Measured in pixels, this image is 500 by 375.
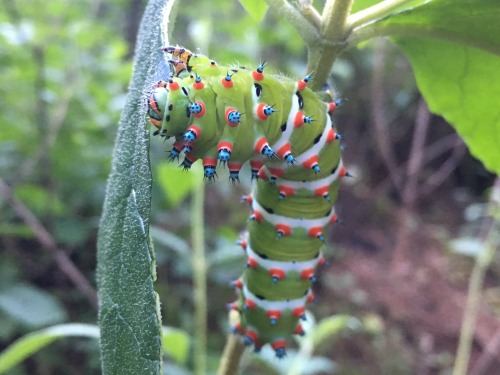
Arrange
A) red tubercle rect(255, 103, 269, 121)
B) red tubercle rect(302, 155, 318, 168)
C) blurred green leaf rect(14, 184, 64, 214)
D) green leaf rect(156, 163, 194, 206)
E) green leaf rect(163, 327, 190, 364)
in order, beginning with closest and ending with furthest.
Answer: red tubercle rect(255, 103, 269, 121) → red tubercle rect(302, 155, 318, 168) → green leaf rect(163, 327, 190, 364) → green leaf rect(156, 163, 194, 206) → blurred green leaf rect(14, 184, 64, 214)

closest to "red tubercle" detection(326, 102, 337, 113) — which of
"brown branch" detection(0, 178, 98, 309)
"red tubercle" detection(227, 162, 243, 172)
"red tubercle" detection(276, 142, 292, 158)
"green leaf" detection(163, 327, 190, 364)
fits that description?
"red tubercle" detection(276, 142, 292, 158)

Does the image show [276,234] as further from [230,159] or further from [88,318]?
[88,318]

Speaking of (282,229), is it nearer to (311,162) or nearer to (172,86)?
(311,162)

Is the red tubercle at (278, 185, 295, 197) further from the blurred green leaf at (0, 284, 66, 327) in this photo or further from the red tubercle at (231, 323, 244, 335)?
the blurred green leaf at (0, 284, 66, 327)

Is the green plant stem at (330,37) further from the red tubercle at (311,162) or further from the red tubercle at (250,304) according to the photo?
the red tubercle at (250,304)

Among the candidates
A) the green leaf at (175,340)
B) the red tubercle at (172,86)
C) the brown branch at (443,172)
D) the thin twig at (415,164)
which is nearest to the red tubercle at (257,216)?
the red tubercle at (172,86)

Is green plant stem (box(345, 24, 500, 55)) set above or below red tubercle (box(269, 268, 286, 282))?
above

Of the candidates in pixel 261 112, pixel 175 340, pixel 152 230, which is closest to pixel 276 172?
pixel 261 112
